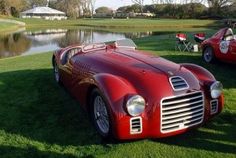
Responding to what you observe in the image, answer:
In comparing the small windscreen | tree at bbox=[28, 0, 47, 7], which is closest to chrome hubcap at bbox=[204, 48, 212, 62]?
the small windscreen

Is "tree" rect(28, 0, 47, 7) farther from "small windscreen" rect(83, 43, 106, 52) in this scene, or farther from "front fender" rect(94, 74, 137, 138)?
"front fender" rect(94, 74, 137, 138)

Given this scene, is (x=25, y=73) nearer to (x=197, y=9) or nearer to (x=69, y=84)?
(x=69, y=84)

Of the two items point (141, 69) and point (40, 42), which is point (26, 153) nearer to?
point (141, 69)

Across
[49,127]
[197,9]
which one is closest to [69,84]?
[49,127]

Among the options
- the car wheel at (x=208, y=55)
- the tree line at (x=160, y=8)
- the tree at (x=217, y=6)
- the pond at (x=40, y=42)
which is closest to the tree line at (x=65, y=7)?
the tree line at (x=160, y=8)

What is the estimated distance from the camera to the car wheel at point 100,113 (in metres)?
5.37

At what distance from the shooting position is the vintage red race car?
5.00m

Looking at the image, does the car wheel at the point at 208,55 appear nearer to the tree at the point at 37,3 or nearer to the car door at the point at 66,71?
the car door at the point at 66,71

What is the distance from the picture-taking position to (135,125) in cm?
499

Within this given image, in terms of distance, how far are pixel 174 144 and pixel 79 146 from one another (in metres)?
1.43

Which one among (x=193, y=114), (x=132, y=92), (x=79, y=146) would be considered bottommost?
(x=79, y=146)

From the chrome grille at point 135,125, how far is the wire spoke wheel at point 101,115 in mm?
491

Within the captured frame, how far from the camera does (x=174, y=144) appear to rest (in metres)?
5.30

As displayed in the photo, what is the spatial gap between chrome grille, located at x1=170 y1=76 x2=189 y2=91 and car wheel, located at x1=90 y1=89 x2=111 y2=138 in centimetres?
105
